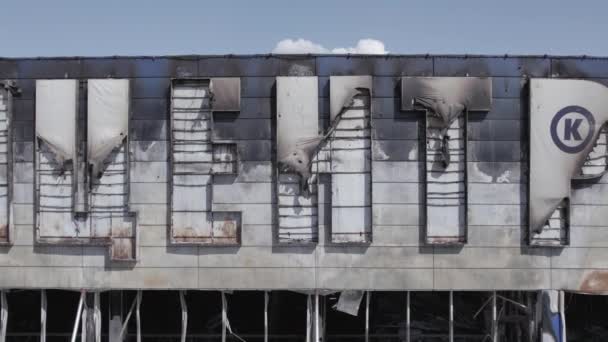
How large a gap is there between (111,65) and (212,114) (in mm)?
3718

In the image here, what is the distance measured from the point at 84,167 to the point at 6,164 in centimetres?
257

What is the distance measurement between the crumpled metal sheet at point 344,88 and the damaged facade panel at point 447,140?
126cm

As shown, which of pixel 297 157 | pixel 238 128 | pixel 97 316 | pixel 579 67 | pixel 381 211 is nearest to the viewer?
pixel 297 157

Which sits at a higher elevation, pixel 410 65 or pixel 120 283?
pixel 410 65

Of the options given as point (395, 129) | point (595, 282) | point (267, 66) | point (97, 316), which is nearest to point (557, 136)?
point (595, 282)

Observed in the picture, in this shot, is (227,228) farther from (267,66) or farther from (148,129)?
(267,66)

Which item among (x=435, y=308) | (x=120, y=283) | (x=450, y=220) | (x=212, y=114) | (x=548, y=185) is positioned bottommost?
(x=435, y=308)

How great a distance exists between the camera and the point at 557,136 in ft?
51.2

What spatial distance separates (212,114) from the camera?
51.6 feet

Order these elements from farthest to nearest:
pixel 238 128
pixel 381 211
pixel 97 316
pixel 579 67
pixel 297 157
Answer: pixel 97 316 → pixel 579 67 → pixel 238 128 → pixel 381 211 → pixel 297 157

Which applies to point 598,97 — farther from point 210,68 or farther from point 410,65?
point 210,68

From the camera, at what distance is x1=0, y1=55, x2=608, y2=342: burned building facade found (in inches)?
616

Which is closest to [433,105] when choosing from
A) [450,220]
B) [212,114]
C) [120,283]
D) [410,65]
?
[410,65]

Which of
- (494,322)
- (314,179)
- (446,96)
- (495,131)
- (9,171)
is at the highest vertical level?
(446,96)
